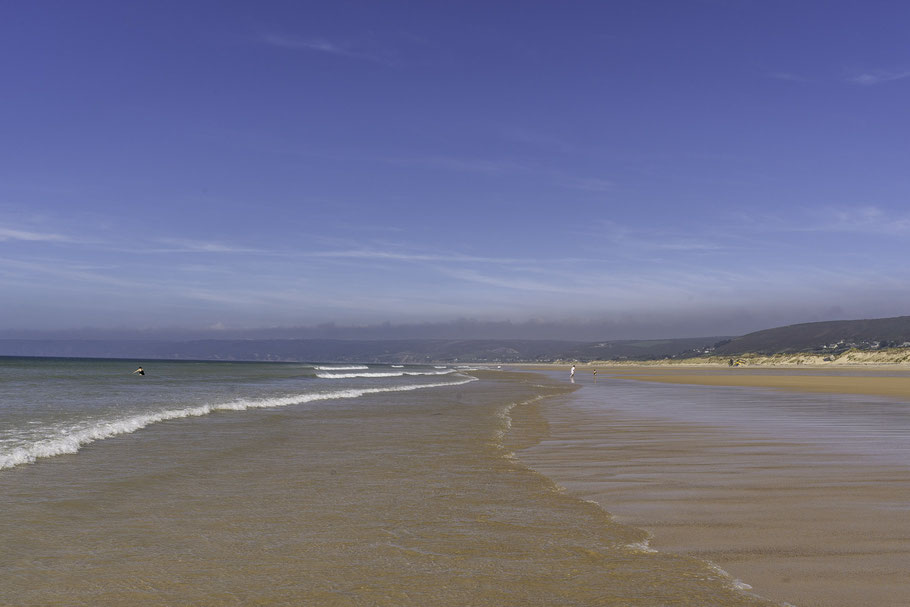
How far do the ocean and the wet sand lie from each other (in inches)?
17.4

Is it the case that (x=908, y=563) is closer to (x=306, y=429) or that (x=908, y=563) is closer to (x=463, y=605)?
(x=463, y=605)

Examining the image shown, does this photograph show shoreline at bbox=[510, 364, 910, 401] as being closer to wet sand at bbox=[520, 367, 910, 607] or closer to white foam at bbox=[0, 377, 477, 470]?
wet sand at bbox=[520, 367, 910, 607]

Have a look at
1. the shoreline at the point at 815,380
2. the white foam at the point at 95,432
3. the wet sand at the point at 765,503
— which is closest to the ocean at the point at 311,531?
the white foam at the point at 95,432

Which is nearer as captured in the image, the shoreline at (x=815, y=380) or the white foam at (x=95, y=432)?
the white foam at (x=95, y=432)

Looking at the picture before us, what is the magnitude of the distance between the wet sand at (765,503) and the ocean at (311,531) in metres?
0.44

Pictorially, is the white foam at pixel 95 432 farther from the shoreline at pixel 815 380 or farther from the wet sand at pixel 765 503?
the shoreline at pixel 815 380

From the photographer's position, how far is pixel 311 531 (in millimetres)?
6785

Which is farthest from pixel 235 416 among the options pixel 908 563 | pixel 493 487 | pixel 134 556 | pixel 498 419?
pixel 908 563

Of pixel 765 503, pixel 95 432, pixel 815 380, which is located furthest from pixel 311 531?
pixel 815 380

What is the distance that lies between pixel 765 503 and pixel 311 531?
519 centimetres

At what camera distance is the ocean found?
16.4 feet

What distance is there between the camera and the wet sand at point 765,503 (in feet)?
17.3

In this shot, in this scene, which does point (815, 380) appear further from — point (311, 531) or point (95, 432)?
point (311, 531)

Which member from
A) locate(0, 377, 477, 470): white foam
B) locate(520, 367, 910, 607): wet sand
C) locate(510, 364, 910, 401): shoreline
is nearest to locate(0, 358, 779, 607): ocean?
locate(0, 377, 477, 470): white foam
